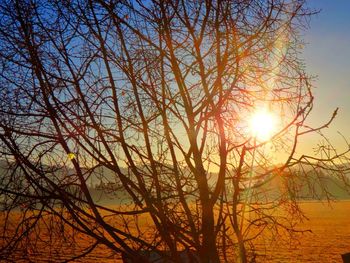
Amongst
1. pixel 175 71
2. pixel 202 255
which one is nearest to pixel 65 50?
pixel 175 71

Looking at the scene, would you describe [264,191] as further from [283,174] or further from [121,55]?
[121,55]

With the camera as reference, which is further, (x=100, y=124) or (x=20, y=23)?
(x=100, y=124)

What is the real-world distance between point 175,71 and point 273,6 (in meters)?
0.86

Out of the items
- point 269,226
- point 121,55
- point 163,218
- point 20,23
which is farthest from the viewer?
point 269,226

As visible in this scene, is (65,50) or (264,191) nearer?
(65,50)

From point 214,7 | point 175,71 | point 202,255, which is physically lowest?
point 202,255

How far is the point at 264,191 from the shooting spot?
3145 millimetres

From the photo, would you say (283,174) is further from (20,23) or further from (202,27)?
(20,23)

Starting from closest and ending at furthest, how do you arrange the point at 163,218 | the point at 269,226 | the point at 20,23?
the point at 163,218, the point at 20,23, the point at 269,226

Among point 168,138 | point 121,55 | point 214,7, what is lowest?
point 168,138

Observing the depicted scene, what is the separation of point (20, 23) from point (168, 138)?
50.4 inches

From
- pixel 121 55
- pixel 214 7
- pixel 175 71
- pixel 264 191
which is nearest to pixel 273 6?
pixel 214 7

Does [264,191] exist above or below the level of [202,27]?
below

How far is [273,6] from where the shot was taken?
2795 millimetres
